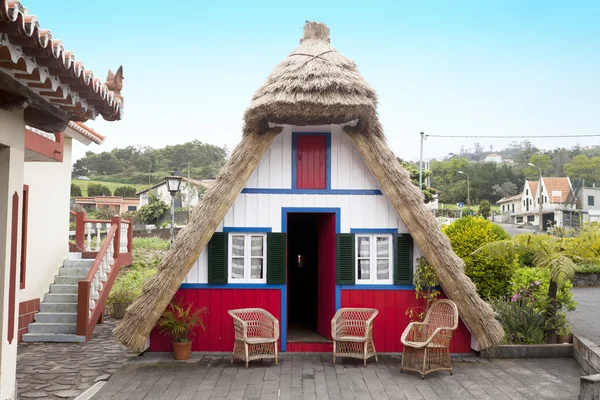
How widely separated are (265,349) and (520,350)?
13.1 feet

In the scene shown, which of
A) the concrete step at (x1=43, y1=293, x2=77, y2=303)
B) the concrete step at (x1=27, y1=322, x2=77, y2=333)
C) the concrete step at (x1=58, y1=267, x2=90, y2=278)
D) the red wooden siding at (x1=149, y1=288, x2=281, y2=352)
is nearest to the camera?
the red wooden siding at (x1=149, y1=288, x2=281, y2=352)

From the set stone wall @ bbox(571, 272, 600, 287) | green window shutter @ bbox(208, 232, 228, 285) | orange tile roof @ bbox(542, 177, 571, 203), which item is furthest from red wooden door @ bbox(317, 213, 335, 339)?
orange tile roof @ bbox(542, 177, 571, 203)

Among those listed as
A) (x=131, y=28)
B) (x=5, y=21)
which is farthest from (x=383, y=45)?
(x=5, y=21)

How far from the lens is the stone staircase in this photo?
9148 millimetres

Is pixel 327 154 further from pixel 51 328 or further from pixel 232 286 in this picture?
pixel 51 328

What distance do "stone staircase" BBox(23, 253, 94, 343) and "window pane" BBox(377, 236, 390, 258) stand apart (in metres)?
5.52

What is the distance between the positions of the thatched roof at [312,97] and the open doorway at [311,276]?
1.79 meters

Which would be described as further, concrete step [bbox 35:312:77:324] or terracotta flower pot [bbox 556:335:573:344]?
concrete step [bbox 35:312:77:324]

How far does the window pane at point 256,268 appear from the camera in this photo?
827 centimetres

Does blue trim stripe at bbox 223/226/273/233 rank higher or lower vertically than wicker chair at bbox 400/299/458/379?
higher

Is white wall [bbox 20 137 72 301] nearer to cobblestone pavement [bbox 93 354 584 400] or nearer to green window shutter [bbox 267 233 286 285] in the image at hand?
cobblestone pavement [bbox 93 354 584 400]

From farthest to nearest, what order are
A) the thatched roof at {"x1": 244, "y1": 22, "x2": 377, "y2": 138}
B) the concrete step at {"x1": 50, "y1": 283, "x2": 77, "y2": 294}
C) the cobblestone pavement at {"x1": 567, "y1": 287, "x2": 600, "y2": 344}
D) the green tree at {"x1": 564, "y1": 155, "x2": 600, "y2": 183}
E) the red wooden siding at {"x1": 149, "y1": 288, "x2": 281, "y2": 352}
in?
the green tree at {"x1": 564, "y1": 155, "x2": 600, "y2": 183}
the concrete step at {"x1": 50, "y1": 283, "x2": 77, "y2": 294}
the cobblestone pavement at {"x1": 567, "y1": 287, "x2": 600, "y2": 344}
the red wooden siding at {"x1": 149, "y1": 288, "x2": 281, "y2": 352}
the thatched roof at {"x1": 244, "y1": 22, "x2": 377, "y2": 138}

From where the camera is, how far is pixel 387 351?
26.9ft

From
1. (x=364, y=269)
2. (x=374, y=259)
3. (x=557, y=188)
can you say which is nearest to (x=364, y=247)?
(x=374, y=259)
